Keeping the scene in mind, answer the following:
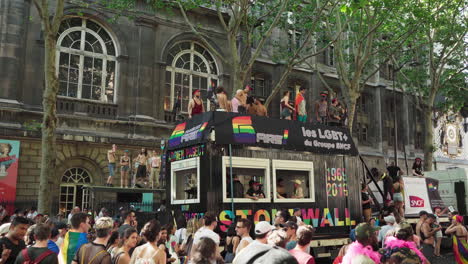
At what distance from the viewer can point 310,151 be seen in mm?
11828

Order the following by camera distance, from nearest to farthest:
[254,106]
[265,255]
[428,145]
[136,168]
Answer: [265,255]
[254,106]
[136,168]
[428,145]

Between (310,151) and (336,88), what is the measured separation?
90.0 ft

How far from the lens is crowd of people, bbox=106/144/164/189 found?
76.6 ft

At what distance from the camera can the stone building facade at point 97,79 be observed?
22984 millimetres

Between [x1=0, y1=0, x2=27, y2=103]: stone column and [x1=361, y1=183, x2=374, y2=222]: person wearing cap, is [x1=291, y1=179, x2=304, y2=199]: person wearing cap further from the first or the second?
[x1=0, y1=0, x2=27, y2=103]: stone column

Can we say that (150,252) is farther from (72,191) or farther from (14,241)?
(72,191)

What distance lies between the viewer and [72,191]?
24188mm

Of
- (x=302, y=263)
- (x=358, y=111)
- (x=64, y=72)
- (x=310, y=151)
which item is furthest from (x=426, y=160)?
(x=302, y=263)

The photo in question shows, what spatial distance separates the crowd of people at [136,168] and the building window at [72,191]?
160 cm


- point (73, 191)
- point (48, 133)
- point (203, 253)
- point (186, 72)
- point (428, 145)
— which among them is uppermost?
point (186, 72)

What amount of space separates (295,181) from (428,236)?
346cm

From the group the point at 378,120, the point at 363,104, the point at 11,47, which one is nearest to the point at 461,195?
the point at 378,120

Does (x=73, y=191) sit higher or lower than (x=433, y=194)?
higher

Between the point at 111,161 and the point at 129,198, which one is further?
the point at 111,161
